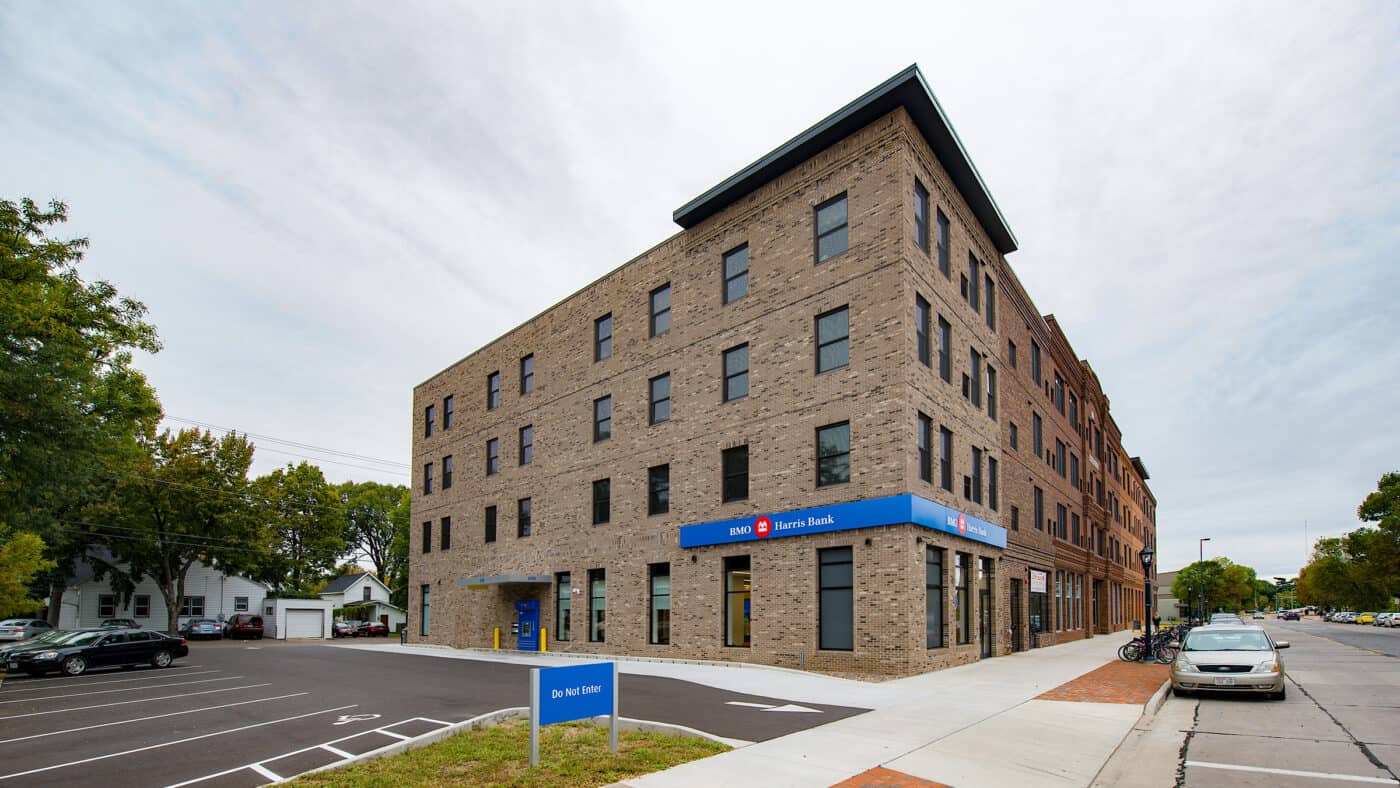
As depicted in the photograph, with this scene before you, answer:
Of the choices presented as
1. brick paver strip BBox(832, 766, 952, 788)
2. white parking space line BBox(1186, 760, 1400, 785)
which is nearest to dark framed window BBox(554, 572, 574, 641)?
brick paver strip BBox(832, 766, 952, 788)

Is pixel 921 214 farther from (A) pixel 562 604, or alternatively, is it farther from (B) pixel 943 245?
(A) pixel 562 604

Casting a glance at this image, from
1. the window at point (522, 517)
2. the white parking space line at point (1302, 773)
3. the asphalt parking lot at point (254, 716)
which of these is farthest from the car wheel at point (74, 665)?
the white parking space line at point (1302, 773)

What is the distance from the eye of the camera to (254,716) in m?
13.5

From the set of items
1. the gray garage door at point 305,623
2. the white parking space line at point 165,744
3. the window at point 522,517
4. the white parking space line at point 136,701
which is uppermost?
the window at point 522,517

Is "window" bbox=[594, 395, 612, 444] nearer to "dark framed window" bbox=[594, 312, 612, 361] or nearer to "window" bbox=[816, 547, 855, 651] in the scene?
"dark framed window" bbox=[594, 312, 612, 361]

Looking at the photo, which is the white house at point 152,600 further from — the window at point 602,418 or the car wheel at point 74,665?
the window at point 602,418

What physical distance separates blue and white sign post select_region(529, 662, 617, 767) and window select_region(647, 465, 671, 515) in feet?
52.4

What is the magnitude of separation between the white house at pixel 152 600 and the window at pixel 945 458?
51.8 meters

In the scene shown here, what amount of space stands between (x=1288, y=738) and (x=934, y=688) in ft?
21.0

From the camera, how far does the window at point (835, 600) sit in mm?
20000

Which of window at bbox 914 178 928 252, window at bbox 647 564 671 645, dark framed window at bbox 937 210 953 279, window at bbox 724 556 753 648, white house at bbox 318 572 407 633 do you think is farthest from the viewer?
white house at bbox 318 572 407 633

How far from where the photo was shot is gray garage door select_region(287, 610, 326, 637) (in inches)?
2156

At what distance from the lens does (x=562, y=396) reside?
31047mm

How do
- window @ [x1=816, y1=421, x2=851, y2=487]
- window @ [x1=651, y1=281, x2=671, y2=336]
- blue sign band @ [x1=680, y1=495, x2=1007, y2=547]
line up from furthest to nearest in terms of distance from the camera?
window @ [x1=651, y1=281, x2=671, y2=336] → window @ [x1=816, y1=421, x2=851, y2=487] → blue sign band @ [x1=680, y1=495, x2=1007, y2=547]
